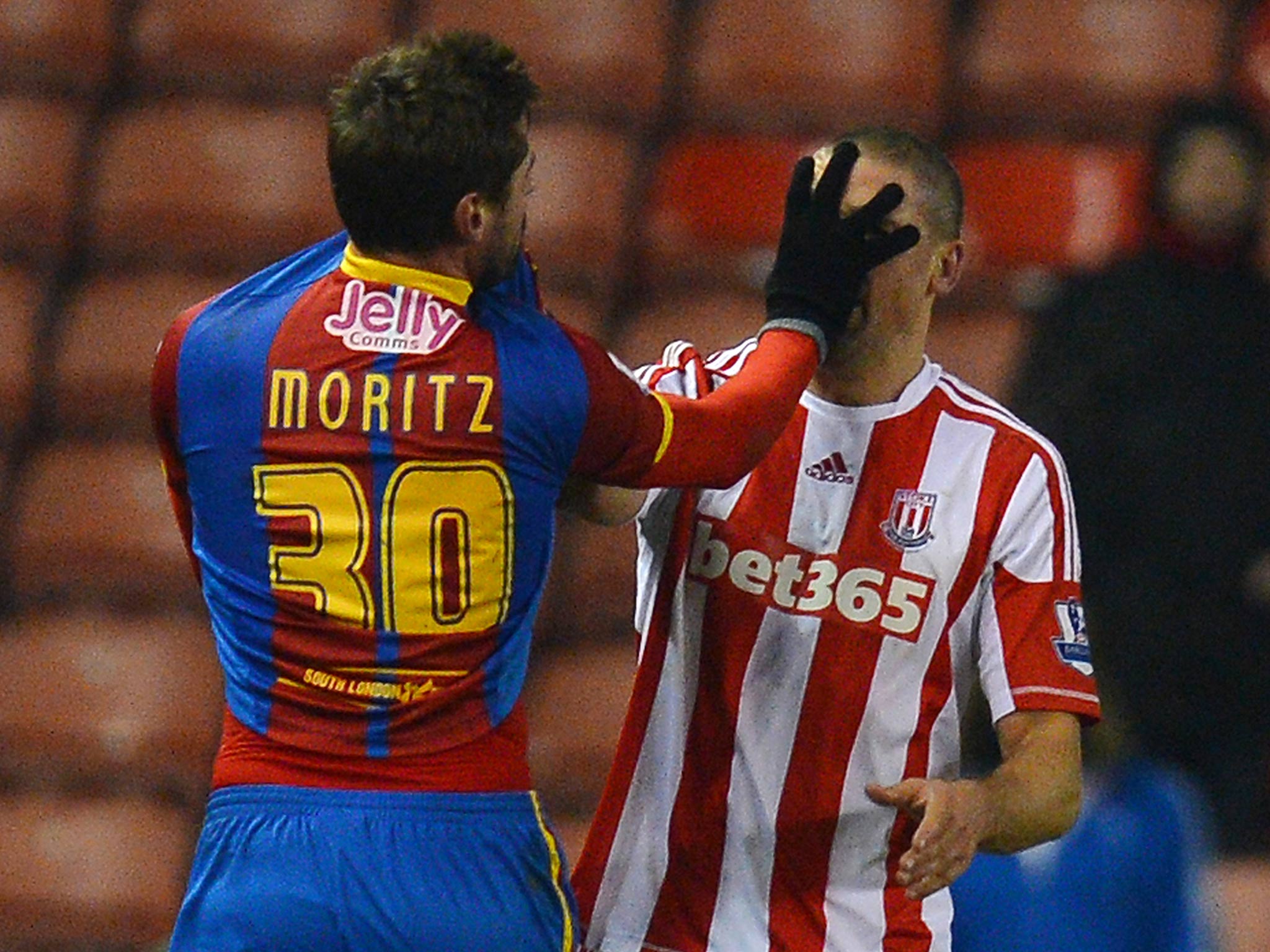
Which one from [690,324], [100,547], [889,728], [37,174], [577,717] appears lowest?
[577,717]

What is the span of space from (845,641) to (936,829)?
31 cm

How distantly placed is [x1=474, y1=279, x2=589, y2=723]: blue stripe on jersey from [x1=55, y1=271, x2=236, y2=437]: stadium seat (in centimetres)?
251

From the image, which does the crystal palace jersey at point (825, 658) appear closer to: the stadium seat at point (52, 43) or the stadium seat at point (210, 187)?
the stadium seat at point (210, 187)

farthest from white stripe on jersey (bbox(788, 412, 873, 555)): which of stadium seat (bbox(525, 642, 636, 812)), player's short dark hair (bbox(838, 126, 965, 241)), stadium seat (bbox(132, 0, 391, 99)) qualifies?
stadium seat (bbox(132, 0, 391, 99))

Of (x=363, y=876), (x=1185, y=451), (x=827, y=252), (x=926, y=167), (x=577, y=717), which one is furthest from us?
(x=577, y=717)

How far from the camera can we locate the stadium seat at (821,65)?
14.3 feet

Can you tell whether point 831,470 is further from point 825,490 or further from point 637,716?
point 637,716

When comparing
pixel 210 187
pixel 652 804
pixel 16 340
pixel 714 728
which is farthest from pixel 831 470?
pixel 16 340

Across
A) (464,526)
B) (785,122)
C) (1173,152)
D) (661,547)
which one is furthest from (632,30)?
(464,526)

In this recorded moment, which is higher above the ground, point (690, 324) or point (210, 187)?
point (210, 187)

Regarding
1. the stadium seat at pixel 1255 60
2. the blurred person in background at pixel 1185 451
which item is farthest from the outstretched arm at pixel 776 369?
the stadium seat at pixel 1255 60

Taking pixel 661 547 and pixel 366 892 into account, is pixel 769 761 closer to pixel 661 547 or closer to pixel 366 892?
pixel 661 547

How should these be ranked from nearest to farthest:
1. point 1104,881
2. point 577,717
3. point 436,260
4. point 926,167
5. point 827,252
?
point 436,260, point 827,252, point 926,167, point 1104,881, point 577,717

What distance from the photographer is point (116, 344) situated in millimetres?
4512
